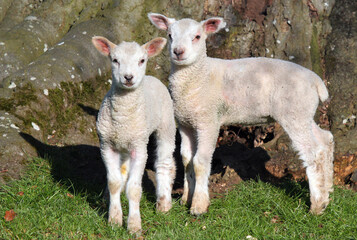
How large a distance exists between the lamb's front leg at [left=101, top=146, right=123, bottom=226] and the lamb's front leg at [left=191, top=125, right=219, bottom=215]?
1096mm

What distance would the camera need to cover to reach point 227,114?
19.9ft

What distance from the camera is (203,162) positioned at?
5.75 m

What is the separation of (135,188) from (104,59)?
3488mm

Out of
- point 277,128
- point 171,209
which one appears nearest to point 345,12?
point 277,128

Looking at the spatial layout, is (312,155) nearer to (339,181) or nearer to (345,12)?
(339,181)

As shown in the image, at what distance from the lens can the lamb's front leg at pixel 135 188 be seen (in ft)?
15.7

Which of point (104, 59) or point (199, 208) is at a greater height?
point (104, 59)

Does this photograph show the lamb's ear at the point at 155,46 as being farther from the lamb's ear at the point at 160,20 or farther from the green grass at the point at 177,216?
the green grass at the point at 177,216

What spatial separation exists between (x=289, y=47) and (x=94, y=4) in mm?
3703

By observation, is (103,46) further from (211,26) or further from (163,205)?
(163,205)

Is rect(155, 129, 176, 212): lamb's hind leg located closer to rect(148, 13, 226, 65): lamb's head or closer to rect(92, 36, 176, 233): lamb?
rect(92, 36, 176, 233): lamb

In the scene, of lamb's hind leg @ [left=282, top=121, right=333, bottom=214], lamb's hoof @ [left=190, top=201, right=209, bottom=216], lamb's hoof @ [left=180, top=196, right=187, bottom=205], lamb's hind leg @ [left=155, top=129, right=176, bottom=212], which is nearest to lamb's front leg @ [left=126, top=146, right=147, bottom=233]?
lamb's hind leg @ [left=155, top=129, right=176, bottom=212]

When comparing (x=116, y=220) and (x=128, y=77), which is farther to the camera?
(x=116, y=220)

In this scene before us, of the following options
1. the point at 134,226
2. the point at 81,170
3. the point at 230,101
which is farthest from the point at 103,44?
the point at 81,170
